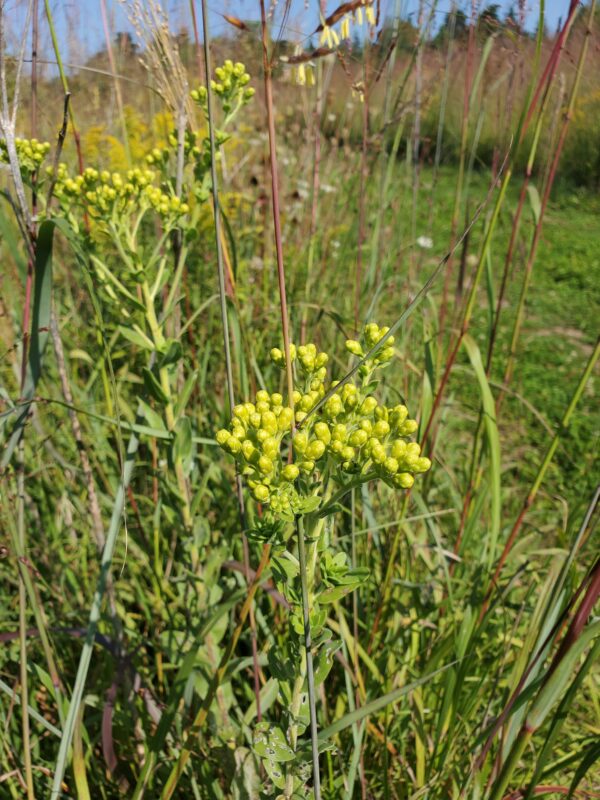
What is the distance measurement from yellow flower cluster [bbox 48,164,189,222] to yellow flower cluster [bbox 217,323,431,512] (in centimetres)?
54

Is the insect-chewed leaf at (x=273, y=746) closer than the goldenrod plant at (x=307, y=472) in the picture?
No

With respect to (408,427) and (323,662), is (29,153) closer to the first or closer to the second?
(408,427)

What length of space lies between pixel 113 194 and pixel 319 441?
71 cm

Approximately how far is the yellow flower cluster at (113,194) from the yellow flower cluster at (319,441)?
1.77ft

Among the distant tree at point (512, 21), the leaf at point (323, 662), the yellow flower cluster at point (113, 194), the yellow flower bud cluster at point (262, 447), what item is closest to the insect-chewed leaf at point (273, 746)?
the leaf at point (323, 662)

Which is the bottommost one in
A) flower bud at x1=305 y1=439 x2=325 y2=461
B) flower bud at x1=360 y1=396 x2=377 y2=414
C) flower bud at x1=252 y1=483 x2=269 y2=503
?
flower bud at x1=252 y1=483 x2=269 y2=503

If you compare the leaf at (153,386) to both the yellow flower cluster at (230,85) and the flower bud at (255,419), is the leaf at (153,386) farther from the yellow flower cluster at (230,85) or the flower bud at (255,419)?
the yellow flower cluster at (230,85)

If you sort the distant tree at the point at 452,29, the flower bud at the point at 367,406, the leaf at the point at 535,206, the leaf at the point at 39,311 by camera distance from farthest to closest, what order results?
the distant tree at the point at 452,29 < the leaf at the point at 535,206 < the leaf at the point at 39,311 < the flower bud at the point at 367,406

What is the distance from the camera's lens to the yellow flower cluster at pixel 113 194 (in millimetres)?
1159

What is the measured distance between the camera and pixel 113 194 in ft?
3.82

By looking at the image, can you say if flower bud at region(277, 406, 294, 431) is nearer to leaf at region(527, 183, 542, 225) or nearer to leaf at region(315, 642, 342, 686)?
leaf at region(315, 642, 342, 686)

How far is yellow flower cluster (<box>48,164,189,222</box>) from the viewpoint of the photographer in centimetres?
116

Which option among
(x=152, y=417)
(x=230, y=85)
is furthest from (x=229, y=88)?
(x=152, y=417)

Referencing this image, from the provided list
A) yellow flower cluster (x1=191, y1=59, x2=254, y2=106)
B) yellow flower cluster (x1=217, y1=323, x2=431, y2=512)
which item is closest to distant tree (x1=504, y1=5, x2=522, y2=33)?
yellow flower cluster (x1=191, y1=59, x2=254, y2=106)
